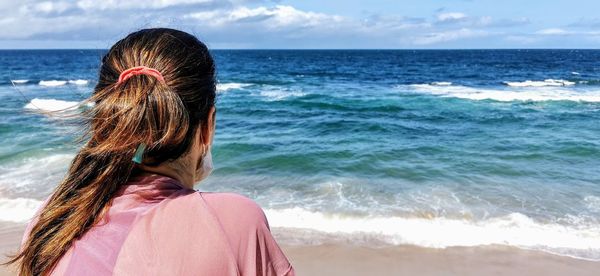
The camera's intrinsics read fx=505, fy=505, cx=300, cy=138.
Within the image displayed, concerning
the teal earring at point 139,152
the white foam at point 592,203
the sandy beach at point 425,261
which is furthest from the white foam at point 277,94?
the teal earring at point 139,152

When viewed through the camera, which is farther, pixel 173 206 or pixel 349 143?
pixel 349 143

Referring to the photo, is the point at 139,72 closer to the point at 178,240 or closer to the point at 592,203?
the point at 178,240

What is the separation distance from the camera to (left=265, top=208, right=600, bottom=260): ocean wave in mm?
5914

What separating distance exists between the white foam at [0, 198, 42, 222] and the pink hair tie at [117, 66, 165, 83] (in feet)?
21.1

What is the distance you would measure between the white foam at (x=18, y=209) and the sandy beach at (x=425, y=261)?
1.05 m

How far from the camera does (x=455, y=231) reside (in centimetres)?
634

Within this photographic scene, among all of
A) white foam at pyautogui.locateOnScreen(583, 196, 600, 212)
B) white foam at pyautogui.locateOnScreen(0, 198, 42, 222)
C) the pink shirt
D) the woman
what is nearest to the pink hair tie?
the woman

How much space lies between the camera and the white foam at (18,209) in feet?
22.6

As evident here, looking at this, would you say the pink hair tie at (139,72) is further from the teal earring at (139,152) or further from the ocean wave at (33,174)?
the ocean wave at (33,174)

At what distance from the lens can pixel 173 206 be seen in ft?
3.33

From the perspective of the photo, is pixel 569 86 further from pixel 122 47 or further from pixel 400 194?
pixel 122 47

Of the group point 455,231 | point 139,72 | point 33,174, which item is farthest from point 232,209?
point 33,174

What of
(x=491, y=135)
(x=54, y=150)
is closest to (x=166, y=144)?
(x=54, y=150)

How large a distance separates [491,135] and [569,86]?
62.9ft
